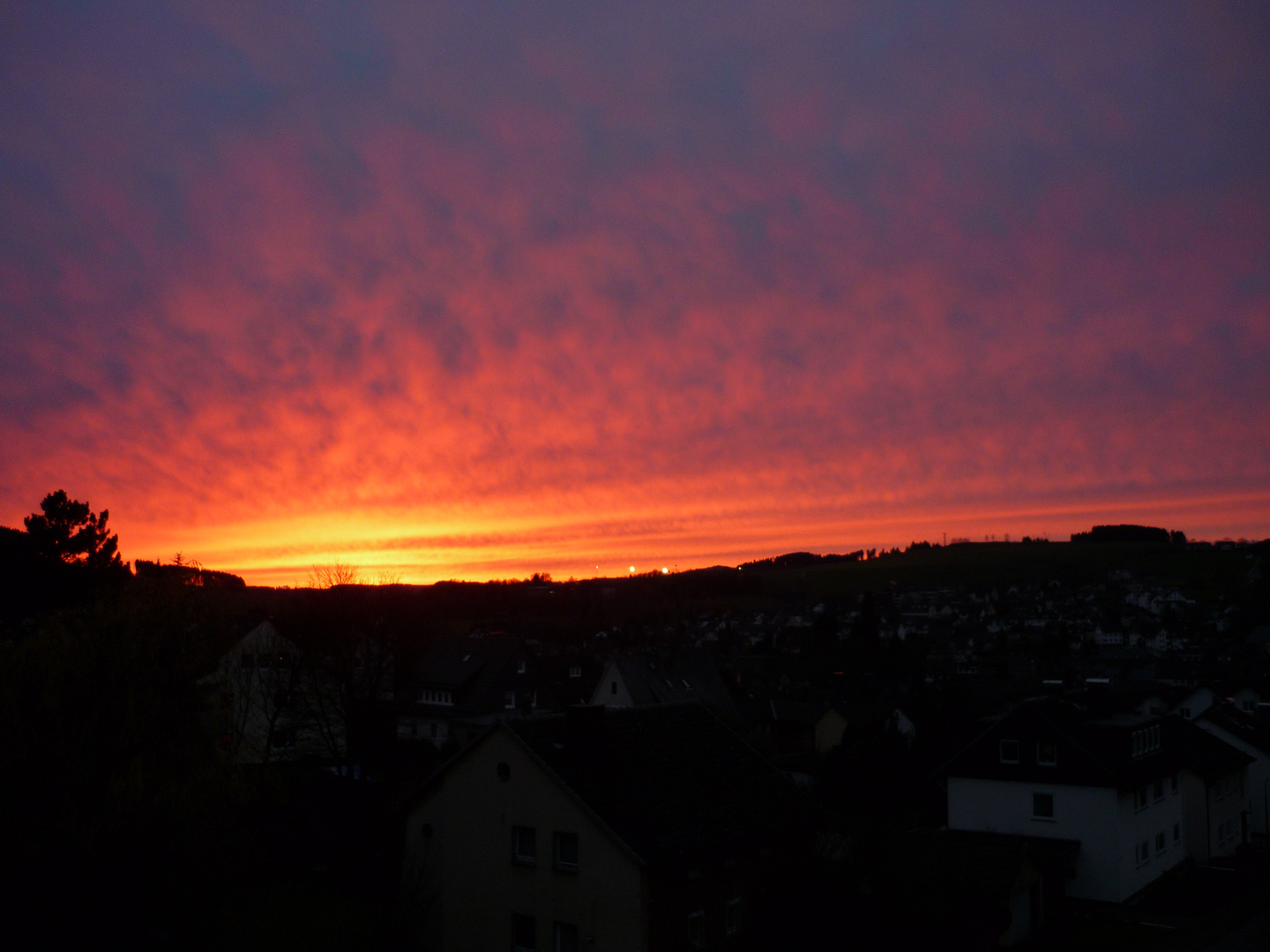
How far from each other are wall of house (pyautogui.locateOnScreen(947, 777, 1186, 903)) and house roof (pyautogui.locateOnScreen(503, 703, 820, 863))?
13656mm

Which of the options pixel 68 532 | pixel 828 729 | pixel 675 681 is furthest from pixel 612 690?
pixel 68 532

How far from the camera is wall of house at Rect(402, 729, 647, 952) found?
2284 centimetres

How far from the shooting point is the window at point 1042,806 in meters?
36.3

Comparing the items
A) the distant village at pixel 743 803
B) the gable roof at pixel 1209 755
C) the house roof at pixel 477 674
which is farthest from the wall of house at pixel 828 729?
the gable roof at pixel 1209 755

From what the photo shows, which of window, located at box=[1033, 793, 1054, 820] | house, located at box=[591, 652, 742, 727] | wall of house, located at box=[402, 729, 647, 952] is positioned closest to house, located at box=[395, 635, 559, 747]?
house, located at box=[591, 652, 742, 727]

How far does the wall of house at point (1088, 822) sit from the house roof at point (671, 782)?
13656 mm

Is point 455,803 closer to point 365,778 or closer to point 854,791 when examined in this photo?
point 365,778

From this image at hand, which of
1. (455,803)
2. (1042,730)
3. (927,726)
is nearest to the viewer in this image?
(455,803)

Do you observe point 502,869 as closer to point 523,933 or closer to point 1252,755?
point 523,933

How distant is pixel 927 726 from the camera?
180ft

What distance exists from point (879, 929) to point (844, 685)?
3250 inches

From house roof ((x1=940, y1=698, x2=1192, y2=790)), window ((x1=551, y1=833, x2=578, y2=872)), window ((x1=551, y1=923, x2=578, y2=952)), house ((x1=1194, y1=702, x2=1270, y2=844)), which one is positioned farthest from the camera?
house ((x1=1194, y1=702, x2=1270, y2=844))

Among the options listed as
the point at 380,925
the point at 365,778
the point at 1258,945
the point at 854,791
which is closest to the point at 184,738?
the point at 380,925

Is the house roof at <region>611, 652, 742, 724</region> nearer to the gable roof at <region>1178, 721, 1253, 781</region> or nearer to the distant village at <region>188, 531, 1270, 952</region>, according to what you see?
the distant village at <region>188, 531, 1270, 952</region>
